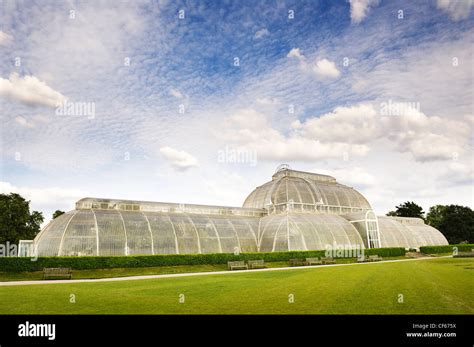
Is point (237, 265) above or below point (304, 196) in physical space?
below

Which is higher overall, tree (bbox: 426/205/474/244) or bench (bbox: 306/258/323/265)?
tree (bbox: 426/205/474/244)

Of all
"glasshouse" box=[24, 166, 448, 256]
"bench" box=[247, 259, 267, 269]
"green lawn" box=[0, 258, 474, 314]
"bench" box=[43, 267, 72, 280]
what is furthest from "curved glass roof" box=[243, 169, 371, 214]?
Answer: "green lawn" box=[0, 258, 474, 314]

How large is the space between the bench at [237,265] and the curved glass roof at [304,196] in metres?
22.4

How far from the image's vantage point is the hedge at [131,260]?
32.9 meters

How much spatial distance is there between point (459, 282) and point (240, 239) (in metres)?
35.7

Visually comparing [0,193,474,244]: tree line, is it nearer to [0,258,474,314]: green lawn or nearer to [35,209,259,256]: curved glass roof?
[35,209,259,256]: curved glass roof

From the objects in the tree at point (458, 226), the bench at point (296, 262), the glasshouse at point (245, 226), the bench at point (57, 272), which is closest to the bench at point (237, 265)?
the bench at point (296, 262)

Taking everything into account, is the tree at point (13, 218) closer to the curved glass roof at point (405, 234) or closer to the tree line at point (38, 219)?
the tree line at point (38, 219)

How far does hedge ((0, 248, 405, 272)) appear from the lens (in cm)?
3288

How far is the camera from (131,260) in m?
38.1

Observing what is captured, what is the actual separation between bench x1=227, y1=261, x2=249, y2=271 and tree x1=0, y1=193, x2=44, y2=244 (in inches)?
1741

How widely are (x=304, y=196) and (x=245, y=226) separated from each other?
14.6 meters

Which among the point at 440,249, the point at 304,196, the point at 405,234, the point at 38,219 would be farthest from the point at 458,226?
the point at 38,219

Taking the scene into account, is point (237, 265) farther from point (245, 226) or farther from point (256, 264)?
point (245, 226)
